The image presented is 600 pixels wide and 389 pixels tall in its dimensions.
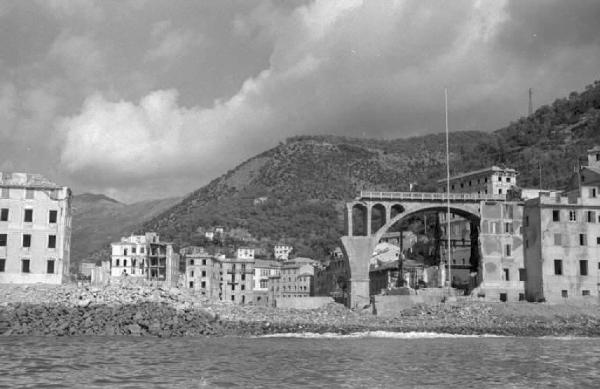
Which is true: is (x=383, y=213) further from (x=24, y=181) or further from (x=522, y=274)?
(x=24, y=181)

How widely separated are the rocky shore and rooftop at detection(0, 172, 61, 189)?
10.1 m

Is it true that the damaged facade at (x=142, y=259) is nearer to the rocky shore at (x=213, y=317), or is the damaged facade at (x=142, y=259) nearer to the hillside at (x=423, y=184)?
the rocky shore at (x=213, y=317)

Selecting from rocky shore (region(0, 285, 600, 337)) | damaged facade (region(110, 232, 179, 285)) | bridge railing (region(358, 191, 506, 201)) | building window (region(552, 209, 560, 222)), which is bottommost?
rocky shore (region(0, 285, 600, 337))

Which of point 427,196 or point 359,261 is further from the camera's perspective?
point 427,196

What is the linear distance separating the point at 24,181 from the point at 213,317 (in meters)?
23.0

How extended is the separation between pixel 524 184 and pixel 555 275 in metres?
55.9

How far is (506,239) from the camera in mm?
75062

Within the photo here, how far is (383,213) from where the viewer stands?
80.9 metres

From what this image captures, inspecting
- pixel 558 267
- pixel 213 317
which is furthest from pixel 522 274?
pixel 213 317

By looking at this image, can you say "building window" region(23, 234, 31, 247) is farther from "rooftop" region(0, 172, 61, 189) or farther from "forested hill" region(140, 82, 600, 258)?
"forested hill" region(140, 82, 600, 258)

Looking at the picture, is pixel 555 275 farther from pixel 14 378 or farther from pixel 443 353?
pixel 14 378

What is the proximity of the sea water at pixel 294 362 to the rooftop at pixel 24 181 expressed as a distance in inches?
902

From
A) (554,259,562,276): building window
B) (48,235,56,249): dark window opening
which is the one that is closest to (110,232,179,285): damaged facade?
(48,235,56,249): dark window opening

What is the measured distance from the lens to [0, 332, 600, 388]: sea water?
29297 millimetres
